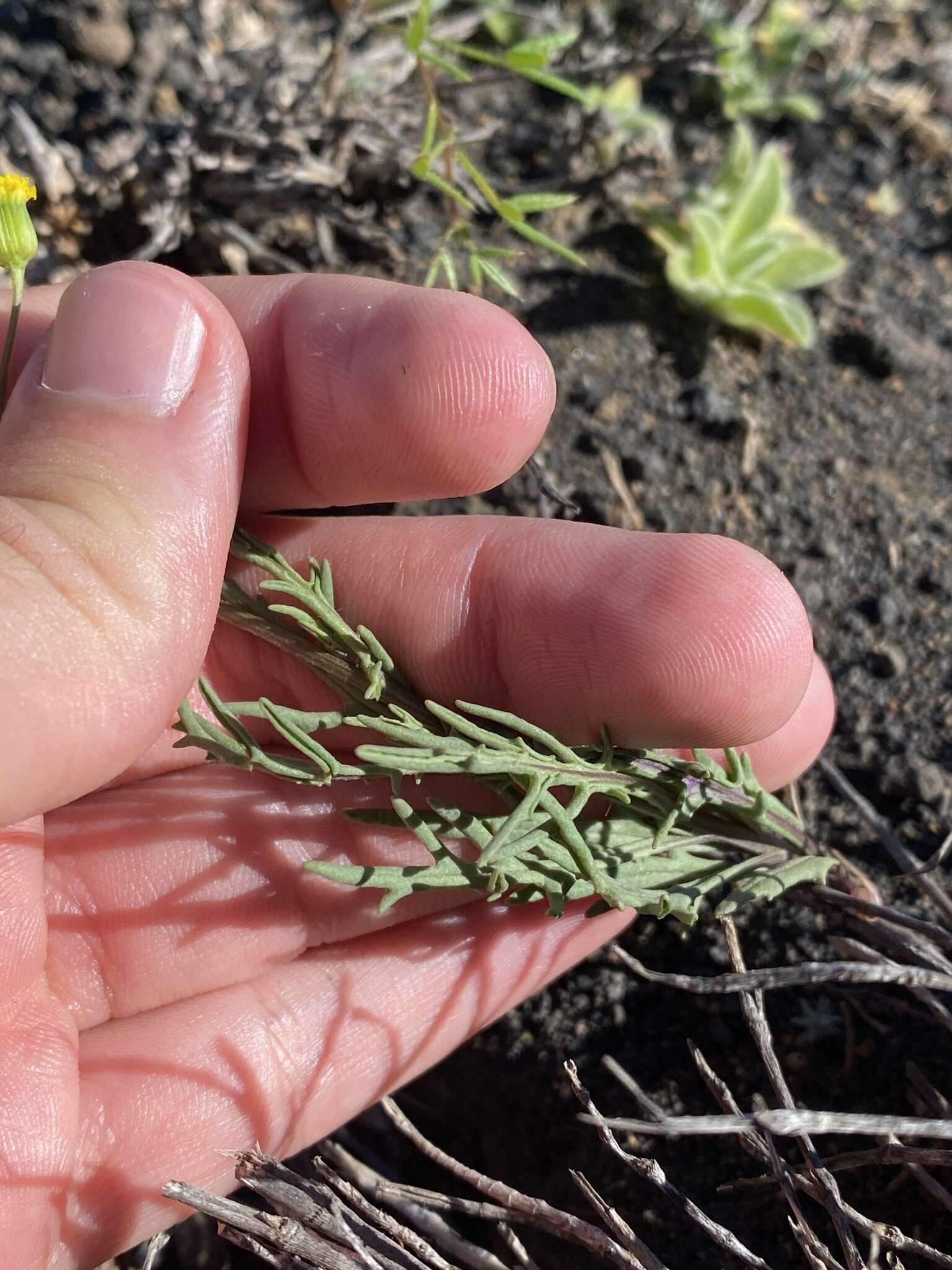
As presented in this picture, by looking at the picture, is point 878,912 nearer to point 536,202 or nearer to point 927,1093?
point 927,1093

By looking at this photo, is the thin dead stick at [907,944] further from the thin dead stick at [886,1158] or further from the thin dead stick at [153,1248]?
the thin dead stick at [153,1248]

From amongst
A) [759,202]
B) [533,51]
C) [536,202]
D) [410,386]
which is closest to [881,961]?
[410,386]

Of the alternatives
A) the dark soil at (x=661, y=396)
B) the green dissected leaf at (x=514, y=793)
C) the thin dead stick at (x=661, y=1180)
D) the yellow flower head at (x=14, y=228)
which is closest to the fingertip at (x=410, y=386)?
the green dissected leaf at (x=514, y=793)

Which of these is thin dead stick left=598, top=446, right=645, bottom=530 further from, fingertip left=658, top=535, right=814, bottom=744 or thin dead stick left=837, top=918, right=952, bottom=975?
thin dead stick left=837, top=918, right=952, bottom=975

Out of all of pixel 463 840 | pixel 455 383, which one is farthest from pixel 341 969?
pixel 455 383

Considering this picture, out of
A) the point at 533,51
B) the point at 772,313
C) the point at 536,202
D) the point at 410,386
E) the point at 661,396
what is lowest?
the point at 661,396

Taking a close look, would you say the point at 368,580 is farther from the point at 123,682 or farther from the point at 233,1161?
the point at 233,1161
